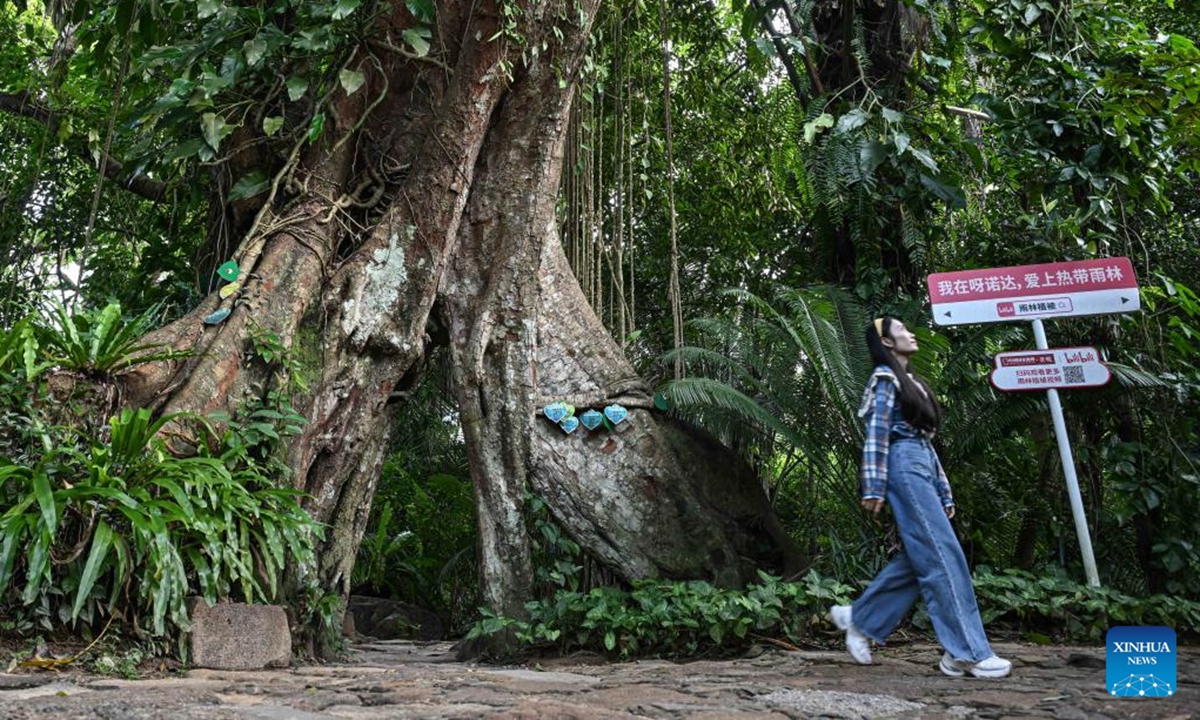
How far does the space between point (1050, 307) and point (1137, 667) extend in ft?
7.61

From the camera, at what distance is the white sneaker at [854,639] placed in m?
3.95

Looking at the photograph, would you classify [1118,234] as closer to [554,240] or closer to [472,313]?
[554,240]

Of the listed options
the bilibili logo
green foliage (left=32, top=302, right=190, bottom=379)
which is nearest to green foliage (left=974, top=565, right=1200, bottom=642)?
the bilibili logo

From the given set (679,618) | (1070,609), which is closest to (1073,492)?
(1070,609)

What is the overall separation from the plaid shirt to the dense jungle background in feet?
3.77

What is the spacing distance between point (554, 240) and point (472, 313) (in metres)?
0.68

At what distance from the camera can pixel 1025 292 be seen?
522 cm

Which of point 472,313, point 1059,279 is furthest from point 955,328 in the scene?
point 472,313

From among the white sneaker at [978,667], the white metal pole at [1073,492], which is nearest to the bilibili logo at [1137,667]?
the white sneaker at [978,667]

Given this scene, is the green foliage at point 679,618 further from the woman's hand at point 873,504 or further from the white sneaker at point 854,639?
the woman's hand at point 873,504

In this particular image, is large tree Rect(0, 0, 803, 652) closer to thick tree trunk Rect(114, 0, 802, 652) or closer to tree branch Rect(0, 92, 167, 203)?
thick tree trunk Rect(114, 0, 802, 652)

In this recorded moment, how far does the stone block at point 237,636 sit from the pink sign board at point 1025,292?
3.53 m

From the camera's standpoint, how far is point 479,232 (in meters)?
5.87

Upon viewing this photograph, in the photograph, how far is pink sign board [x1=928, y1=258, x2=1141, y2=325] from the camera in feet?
16.7
